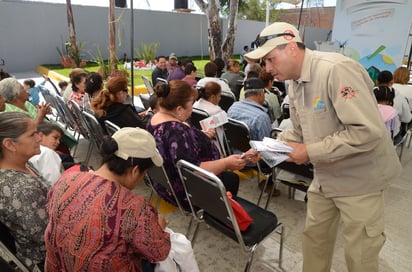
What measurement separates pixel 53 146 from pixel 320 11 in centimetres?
3715

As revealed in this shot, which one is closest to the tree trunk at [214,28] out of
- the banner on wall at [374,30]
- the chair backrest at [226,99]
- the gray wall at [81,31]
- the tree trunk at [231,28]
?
the tree trunk at [231,28]

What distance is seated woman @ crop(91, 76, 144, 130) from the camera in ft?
10.4

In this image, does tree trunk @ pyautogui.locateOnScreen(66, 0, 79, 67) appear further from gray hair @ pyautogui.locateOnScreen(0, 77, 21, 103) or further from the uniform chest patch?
the uniform chest patch

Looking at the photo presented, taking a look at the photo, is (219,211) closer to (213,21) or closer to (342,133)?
(342,133)

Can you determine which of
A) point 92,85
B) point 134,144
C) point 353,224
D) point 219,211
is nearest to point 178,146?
point 219,211

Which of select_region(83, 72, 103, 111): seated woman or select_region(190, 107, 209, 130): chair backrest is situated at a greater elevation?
select_region(83, 72, 103, 111): seated woman

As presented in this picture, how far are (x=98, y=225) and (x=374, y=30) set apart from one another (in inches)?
411

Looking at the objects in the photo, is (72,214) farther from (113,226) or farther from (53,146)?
(53,146)

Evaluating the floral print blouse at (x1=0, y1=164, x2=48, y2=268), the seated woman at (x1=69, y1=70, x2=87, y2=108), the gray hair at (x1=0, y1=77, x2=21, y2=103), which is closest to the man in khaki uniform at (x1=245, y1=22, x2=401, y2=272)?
the floral print blouse at (x1=0, y1=164, x2=48, y2=268)

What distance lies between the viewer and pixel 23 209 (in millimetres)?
1423

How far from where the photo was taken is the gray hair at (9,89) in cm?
304

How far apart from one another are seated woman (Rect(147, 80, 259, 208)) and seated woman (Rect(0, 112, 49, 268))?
2.49 ft

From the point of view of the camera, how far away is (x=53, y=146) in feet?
8.20

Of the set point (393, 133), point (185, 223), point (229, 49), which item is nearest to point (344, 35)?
point (229, 49)
